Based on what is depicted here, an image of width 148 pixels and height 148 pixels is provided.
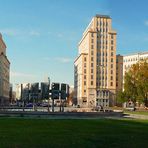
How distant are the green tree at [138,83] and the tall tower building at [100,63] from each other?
3431 inches

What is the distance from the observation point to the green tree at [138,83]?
95.1 m

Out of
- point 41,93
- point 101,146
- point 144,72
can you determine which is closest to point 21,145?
point 101,146

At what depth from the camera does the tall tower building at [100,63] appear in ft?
622

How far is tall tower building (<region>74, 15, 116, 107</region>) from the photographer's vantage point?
190 m

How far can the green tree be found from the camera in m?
95.1

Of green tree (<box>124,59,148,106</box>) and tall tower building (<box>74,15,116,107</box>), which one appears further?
tall tower building (<box>74,15,116,107</box>)

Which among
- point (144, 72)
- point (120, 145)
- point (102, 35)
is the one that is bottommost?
point (120, 145)

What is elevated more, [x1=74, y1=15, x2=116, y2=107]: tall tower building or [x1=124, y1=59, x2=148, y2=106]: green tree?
[x1=74, y1=15, x2=116, y2=107]: tall tower building

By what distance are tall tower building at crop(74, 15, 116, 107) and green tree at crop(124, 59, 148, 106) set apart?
8716 cm

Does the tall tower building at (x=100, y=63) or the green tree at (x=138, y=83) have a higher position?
the tall tower building at (x=100, y=63)

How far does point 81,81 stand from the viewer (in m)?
195

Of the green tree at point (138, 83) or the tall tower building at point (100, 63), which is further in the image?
the tall tower building at point (100, 63)

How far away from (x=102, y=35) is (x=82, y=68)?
696 inches

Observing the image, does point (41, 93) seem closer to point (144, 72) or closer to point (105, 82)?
point (144, 72)
